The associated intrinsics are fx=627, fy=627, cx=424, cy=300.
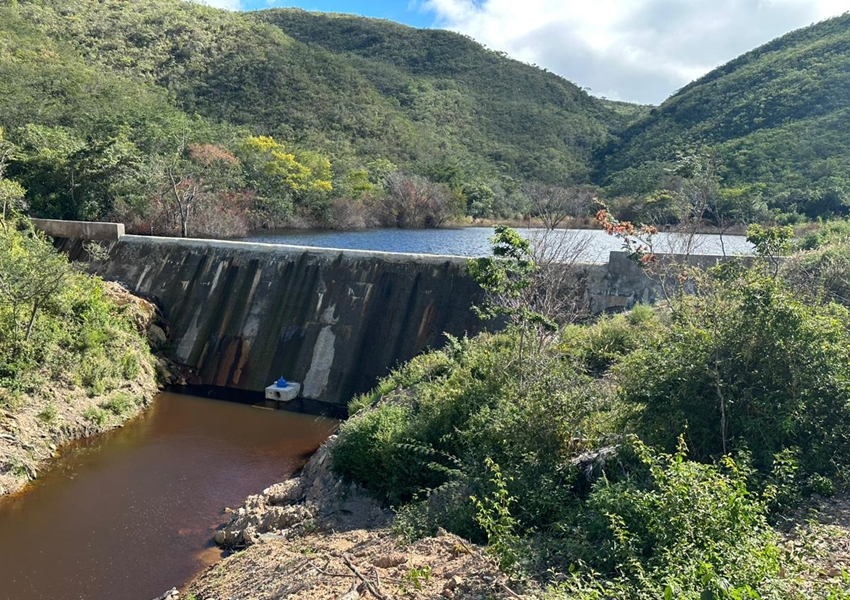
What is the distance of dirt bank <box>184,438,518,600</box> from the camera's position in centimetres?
641

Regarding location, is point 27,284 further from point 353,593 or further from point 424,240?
point 424,240

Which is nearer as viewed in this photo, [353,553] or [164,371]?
[353,553]

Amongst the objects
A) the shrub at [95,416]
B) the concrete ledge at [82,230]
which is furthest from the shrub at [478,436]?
the concrete ledge at [82,230]

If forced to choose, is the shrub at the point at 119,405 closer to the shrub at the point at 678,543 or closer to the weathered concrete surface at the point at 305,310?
the weathered concrete surface at the point at 305,310

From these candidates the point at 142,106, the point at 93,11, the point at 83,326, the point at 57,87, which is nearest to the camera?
the point at 83,326

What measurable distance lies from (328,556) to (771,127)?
40839 millimetres

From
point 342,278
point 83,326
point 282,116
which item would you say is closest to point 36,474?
point 83,326

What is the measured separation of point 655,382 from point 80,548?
9.41 metres

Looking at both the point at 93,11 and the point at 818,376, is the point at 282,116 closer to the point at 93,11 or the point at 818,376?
the point at 93,11

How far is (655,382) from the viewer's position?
26.6 ft

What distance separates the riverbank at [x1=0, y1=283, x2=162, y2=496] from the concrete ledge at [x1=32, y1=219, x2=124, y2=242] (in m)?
4.69

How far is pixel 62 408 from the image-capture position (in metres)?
14.7

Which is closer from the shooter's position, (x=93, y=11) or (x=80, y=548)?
(x=80, y=548)

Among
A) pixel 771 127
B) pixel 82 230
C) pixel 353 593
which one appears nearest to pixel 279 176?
pixel 82 230
